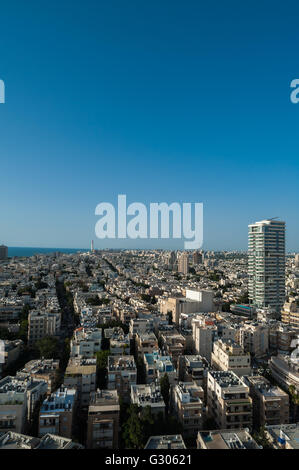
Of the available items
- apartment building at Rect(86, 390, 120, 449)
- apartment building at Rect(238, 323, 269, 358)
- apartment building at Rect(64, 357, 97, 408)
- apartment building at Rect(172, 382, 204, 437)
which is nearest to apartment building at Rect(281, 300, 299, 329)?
apartment building at Rect(238, 323, 269, 358)

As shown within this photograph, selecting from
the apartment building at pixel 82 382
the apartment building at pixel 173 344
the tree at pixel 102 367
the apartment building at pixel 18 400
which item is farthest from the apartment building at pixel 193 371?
the apartment building at pixel 18 400

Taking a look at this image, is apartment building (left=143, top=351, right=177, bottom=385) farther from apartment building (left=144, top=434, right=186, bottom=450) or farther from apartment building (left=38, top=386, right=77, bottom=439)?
apartment building (left=144, top=434, right=186, bottom=450)

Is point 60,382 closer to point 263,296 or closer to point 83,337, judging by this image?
point 83,337

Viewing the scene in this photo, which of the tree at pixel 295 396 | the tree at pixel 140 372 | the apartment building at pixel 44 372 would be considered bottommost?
the tree at pixel 295 396

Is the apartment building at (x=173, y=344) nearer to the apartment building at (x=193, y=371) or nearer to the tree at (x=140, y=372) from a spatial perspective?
the apartment building at (x=193, y=371)

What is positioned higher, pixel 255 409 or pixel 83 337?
pixel 83 337

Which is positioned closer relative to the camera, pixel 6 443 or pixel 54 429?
pixel 6 443
